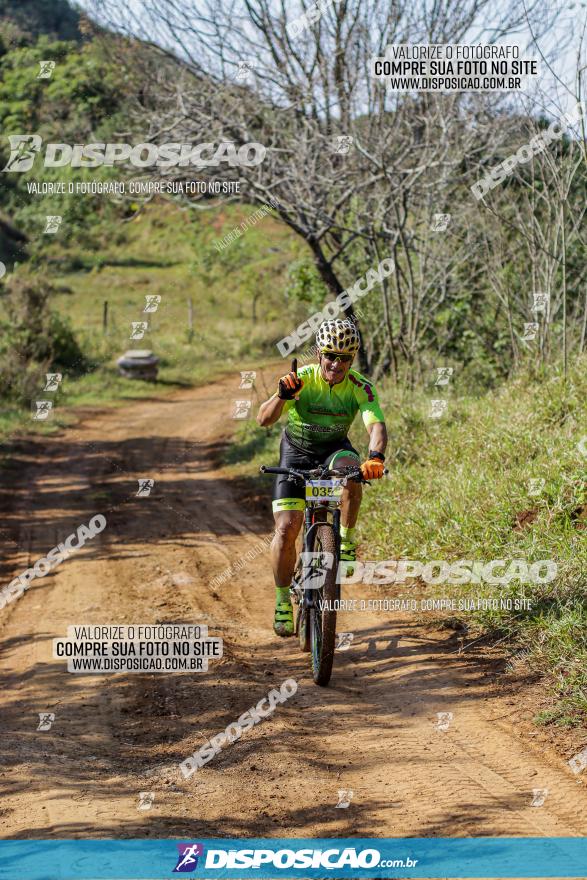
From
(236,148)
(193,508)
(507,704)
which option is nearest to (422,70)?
(236,148)

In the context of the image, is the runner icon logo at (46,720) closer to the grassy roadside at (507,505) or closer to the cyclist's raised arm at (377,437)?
the cyclist's raised arm at (377,437)

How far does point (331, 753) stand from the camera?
18.5ft

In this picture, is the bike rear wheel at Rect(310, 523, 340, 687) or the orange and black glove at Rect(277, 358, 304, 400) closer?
the orange and black glove at Rect(277, 358, 304, 400)

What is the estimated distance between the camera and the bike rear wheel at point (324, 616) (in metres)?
6.36

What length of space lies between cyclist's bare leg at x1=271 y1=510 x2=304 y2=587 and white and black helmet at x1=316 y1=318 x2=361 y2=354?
4.10 ft

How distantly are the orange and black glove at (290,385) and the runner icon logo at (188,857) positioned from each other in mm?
2984

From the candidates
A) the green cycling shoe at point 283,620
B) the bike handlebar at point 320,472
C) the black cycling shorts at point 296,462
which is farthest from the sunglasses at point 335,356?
the green cycling shoe at point 283,620

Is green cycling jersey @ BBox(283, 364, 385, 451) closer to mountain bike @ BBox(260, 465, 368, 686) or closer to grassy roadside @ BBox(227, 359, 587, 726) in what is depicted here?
mountain bike @ BBox(260, 465, 368, 686)

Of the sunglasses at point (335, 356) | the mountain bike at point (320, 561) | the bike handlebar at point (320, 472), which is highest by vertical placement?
the sunglasses at point (335, 356)

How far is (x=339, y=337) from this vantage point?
6629 mm

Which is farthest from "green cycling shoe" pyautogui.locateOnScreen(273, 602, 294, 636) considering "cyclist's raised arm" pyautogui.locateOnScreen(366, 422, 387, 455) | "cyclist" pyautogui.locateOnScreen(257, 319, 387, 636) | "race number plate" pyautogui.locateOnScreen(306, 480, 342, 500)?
"cyclist's raised arm" pyautogui.locateOnScreen(366, 422, 387, 455)

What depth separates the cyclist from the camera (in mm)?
6715

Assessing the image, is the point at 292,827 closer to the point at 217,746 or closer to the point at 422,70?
the point at 217,746

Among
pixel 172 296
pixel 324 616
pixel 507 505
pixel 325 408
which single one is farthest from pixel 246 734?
pixel 172 296
